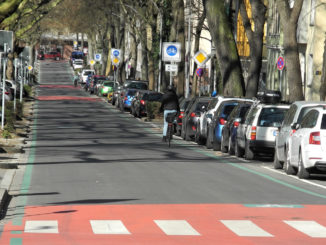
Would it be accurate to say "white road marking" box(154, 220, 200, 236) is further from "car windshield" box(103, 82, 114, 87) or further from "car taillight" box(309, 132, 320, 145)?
"car windshield" box(103, 82, 114, 87)

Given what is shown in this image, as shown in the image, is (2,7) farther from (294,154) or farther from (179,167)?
(294,154)

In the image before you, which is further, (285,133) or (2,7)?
(2,7)

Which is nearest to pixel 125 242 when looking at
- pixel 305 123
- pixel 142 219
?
pixel 142 219

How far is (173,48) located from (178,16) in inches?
386

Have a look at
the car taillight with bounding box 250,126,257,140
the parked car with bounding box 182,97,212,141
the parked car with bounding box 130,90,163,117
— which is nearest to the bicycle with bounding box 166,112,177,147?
the parked car with bounding box 182,97,212,141

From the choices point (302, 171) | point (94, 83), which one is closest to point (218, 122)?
point (302, 171)

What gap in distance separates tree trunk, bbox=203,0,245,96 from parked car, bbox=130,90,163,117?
45.1ft

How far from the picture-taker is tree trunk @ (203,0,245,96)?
1462 inches

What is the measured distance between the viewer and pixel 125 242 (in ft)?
34.7

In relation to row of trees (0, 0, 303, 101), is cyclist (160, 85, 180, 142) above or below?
below

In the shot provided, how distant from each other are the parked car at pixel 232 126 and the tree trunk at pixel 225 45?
26.7 feet

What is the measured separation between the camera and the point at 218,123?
97.7ft

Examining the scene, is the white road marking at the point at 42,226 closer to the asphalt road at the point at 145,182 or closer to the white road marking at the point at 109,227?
the asphalt road at the point at 145,182

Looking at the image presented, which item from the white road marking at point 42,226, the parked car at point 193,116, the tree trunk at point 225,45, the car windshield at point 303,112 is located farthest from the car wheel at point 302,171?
the tree trunk at point 225,45
